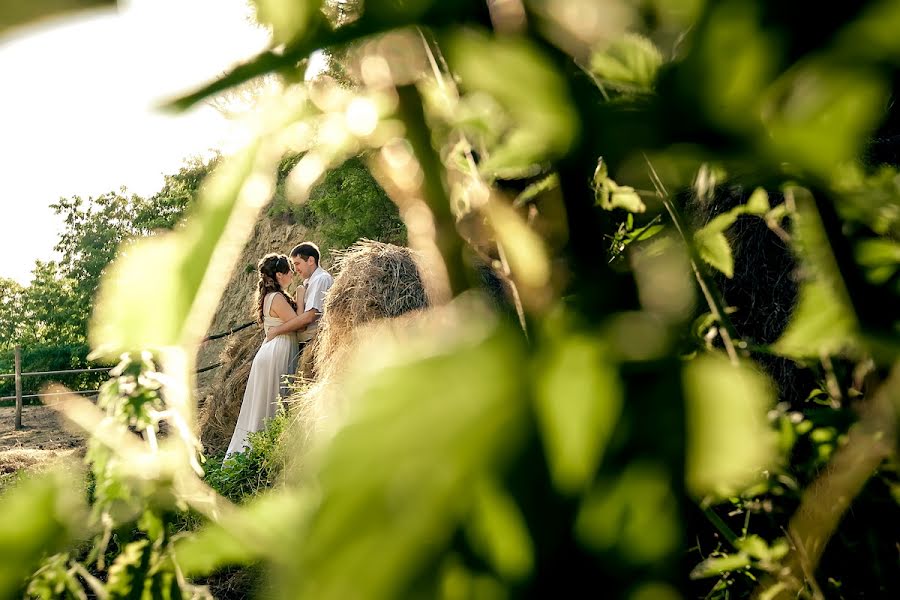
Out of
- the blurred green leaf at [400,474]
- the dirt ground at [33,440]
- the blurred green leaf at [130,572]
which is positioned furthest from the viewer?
the dirt ground at [33,440]

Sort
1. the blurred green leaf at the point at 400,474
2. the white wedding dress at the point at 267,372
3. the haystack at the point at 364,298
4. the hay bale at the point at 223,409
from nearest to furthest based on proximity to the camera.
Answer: the blurred green leaf at the point at 400,474 → the haystack at the point at 364,298 → the white wedding dress at the point at 267,372 → the hay bale at the point at 223,409

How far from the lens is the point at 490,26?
0.13 meters

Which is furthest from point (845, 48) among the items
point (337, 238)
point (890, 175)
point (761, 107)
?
point (337, 238)

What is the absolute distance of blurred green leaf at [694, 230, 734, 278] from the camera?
0.23 m

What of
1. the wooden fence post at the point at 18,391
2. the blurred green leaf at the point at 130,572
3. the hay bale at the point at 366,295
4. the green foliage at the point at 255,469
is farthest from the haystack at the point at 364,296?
the wooden fence post at the point at 18,391

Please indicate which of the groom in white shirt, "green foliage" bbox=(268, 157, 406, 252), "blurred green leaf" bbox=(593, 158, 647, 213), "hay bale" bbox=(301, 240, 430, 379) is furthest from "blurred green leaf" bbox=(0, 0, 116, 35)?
"green foliage" bbox=(268, 157, 406, 252)

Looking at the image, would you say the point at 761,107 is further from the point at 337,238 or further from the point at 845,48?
the point at 337,238

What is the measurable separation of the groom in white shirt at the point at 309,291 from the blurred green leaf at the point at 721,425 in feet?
17.8

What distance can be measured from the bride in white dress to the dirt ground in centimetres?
158

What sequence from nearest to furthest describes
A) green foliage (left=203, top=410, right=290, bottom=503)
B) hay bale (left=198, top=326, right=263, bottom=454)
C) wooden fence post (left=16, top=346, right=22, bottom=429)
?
green foliage (left=203, top=410, right=290, bottom=503), hay bale (left=198, top=326, right=263, bottom=454), wooden fence post (left=16, top=346, right=22, bottom=429)

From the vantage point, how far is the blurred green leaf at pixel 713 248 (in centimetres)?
23

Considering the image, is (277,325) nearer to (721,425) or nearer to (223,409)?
(223,409)

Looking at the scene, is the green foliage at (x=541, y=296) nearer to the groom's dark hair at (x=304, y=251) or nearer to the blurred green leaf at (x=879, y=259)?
the blurred green leaf at (x=879, y=259)

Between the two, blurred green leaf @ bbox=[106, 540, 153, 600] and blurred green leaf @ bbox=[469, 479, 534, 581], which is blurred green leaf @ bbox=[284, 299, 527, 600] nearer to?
blurred green leaf @ bbox=[469, 479, 534, 581]
